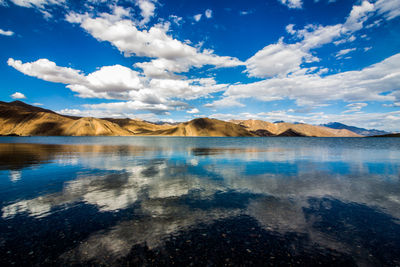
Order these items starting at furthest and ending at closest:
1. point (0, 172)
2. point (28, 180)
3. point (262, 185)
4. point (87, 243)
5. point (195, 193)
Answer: point (0, 172) < point (28, 180) < point (262, 185) < point (195, 193) < point (87, 243)

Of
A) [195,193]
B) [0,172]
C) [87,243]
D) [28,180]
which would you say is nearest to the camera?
[87,243]

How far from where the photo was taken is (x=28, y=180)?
61.1ft

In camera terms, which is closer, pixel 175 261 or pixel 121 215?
pixel 175 261

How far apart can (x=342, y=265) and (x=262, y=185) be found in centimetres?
1057

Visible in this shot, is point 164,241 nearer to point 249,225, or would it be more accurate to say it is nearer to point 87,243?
point 87,243

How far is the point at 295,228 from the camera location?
9.33 meters

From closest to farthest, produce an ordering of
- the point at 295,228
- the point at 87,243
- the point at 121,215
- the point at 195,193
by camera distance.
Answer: the point at 87,243 → the point at 295,228 → the point at 121,215 → the point at 195,193

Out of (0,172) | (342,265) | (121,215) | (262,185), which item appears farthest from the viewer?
(0,172)

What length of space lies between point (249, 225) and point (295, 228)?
2110 millimetres

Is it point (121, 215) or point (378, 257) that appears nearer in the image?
point (378, 257)

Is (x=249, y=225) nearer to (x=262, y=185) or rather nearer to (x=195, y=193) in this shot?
(x=195, y=193)

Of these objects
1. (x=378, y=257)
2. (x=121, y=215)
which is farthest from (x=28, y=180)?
(x=378, y=257)

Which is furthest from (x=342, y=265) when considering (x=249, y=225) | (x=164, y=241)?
(x=164, y=241)

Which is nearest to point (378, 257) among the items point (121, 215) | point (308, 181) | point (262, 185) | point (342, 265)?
point (342, 265)
